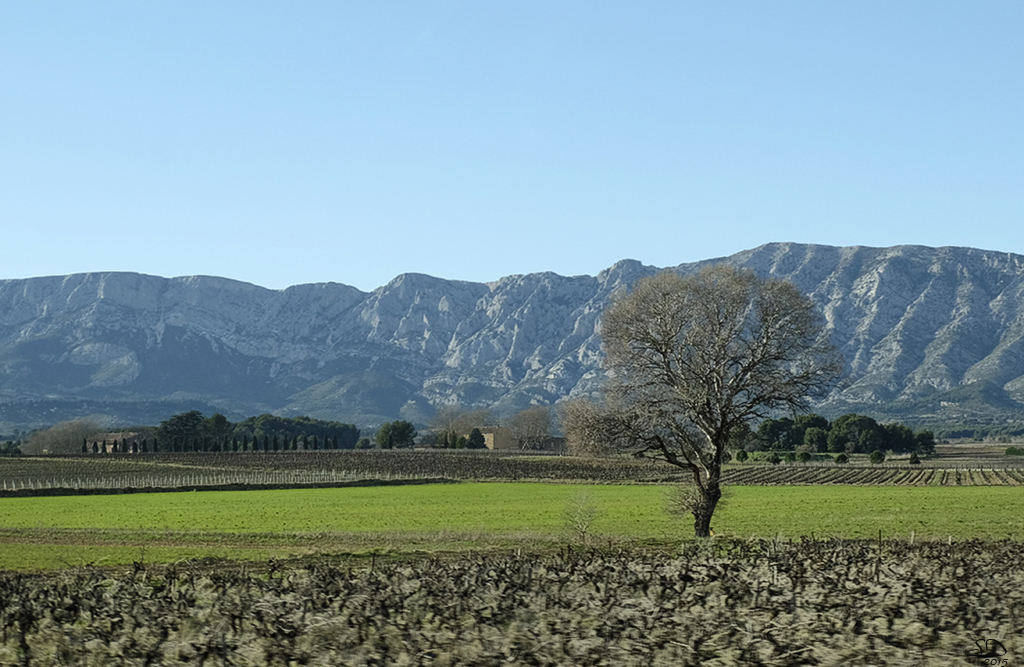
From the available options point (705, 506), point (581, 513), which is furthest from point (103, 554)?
point (705, 506)

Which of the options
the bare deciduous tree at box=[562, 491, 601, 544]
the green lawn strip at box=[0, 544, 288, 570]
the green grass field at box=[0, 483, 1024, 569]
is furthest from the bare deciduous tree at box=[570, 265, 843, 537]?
the green lawn strip at box=[0, 544, 288, 570]

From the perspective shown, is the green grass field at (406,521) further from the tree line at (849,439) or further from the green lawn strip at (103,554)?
the tree line at (849,439)

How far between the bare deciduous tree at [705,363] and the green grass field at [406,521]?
346cm

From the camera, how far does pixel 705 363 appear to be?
32750mm

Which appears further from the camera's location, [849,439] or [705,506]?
[849,439]

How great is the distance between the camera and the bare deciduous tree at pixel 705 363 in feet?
107

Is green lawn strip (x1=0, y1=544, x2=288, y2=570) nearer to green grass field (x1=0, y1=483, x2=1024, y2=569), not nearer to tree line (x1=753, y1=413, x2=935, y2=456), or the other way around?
green grass field (x1=0, y1=483, x2=1024, y2=569)

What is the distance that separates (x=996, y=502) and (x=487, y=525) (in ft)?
116

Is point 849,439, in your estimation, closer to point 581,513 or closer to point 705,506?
point 705,506

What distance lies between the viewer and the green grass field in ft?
112

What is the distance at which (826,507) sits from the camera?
59.9 metres

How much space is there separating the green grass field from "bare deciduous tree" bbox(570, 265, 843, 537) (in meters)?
3.46

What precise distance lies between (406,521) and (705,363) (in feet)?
72.1

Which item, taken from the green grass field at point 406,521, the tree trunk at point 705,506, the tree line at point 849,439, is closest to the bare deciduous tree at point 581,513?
the green grass field at point 406,521
